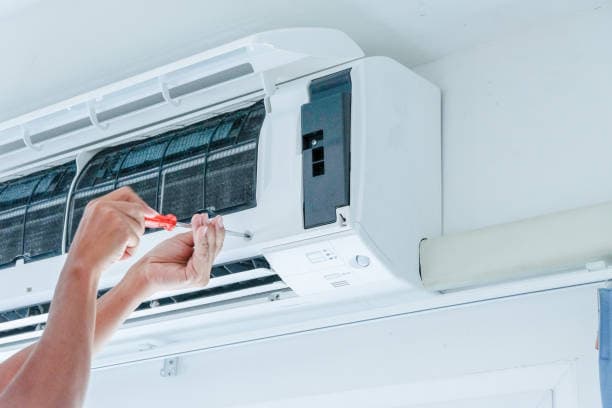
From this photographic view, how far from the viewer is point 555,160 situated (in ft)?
7.02

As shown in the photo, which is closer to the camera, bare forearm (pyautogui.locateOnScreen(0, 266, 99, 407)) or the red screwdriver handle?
bare forearm (pyautogui.locateOnScreen(0, 266, 99, 407))

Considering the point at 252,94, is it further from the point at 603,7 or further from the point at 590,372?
the point at 590,372

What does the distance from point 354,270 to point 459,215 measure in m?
0.31

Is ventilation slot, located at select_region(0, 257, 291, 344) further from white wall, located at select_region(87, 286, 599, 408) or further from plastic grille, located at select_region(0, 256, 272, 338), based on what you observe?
white wall, located at select_region(87, 286, 599, 408)

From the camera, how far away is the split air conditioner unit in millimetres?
2062

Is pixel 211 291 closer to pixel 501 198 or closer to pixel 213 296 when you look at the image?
pixel 213 296

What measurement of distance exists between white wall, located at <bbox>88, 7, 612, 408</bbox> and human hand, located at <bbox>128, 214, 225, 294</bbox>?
0.50 meters

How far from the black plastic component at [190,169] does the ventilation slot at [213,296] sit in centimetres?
13

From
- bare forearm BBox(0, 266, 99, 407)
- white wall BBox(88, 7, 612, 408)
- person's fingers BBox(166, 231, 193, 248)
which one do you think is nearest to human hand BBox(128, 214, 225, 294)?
person's fingers BBox(166, 231, 193, 248)

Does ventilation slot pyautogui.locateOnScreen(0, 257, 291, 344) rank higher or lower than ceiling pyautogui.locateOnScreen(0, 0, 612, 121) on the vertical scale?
lower

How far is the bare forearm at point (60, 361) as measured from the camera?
1487 millimetres

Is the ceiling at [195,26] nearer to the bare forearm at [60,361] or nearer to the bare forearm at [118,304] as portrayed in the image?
the bare forearm at [118,304]

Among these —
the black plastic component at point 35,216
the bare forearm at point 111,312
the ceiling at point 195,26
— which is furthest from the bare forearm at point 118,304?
the ceiling at point 195,26

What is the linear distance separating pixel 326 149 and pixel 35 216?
781mm
